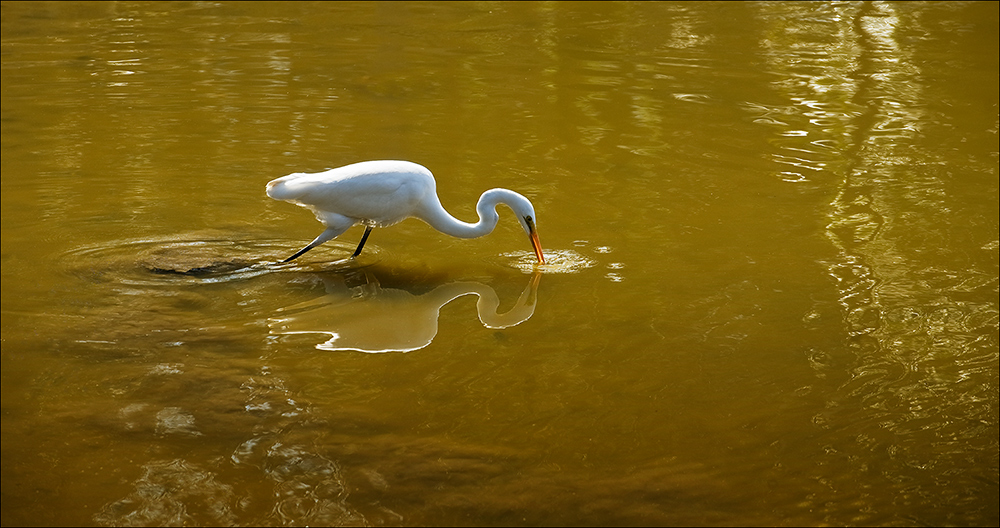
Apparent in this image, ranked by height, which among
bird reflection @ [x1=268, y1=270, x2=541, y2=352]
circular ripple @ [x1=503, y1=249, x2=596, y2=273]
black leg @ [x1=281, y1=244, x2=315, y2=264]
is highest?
black leg @ [x1=281, y1=244, x2=315, y2=264]

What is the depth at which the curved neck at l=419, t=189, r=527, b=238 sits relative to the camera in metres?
6.29

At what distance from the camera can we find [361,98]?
10.2m

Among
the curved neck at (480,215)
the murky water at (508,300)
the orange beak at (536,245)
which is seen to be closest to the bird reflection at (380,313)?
the murky water at (508,300)

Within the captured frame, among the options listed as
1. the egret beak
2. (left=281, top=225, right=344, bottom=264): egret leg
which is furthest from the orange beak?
(left=281, top=225, right=344, bottom=264): egret leg

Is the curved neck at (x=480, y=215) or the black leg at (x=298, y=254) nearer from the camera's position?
the black leg at (x=298, y=254)

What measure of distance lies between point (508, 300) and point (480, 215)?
66cm

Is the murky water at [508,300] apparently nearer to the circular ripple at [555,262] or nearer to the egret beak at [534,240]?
the circular ripple at [555,262]

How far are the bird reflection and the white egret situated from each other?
359 millimetres

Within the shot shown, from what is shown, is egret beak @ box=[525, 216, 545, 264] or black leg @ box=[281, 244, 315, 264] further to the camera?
egret beak @ box=[525, 216, 545, 264]

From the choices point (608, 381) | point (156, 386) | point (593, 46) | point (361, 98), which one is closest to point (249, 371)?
point (156, 386)

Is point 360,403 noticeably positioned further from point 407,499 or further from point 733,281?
point 733,281

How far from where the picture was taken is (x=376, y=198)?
241 inches

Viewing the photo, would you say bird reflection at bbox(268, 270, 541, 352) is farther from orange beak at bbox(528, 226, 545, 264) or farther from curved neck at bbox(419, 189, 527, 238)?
curved neck at bbox(419, 189, 527, 238)

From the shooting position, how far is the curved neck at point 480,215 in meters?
6.29
